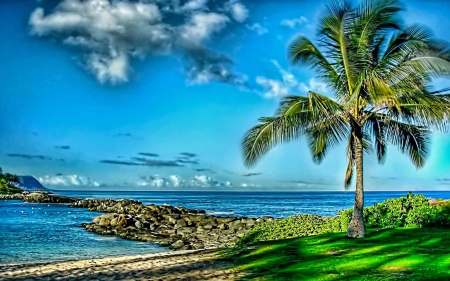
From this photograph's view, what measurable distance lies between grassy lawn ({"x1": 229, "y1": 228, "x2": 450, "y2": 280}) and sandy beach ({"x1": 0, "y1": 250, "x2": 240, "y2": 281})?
2.63 feet

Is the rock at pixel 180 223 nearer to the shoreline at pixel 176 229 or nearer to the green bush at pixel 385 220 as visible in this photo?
the shoreline at pixel 176 229

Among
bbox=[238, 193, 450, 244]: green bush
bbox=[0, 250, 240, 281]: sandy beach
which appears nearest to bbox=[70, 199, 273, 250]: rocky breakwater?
bbox=[238, 193, 450, 244]: green bush

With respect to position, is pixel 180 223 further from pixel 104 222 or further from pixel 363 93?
pixel 363 93

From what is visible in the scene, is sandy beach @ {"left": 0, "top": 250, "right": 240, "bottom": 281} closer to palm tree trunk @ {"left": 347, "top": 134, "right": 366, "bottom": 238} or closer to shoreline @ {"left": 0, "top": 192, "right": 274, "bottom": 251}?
palm tree trunk @ {"left": 347, "top": 134, "right": 366, "bottom": 238}

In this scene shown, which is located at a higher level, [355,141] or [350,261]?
[355,141]

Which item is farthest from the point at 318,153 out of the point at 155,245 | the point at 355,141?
the point at 155,245

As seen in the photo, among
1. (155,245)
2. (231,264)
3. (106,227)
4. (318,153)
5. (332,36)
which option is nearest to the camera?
(231,264)

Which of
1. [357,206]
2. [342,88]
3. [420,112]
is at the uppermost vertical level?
[342,88]

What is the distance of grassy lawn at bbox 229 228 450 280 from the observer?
9.64m

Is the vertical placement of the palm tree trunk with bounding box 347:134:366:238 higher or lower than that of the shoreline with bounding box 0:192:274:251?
higher

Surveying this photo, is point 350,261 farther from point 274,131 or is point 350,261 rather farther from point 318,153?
point 318,153

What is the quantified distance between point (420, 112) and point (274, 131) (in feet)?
15.6

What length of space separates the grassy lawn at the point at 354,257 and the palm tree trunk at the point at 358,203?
41cm

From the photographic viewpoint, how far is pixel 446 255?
10828mm
